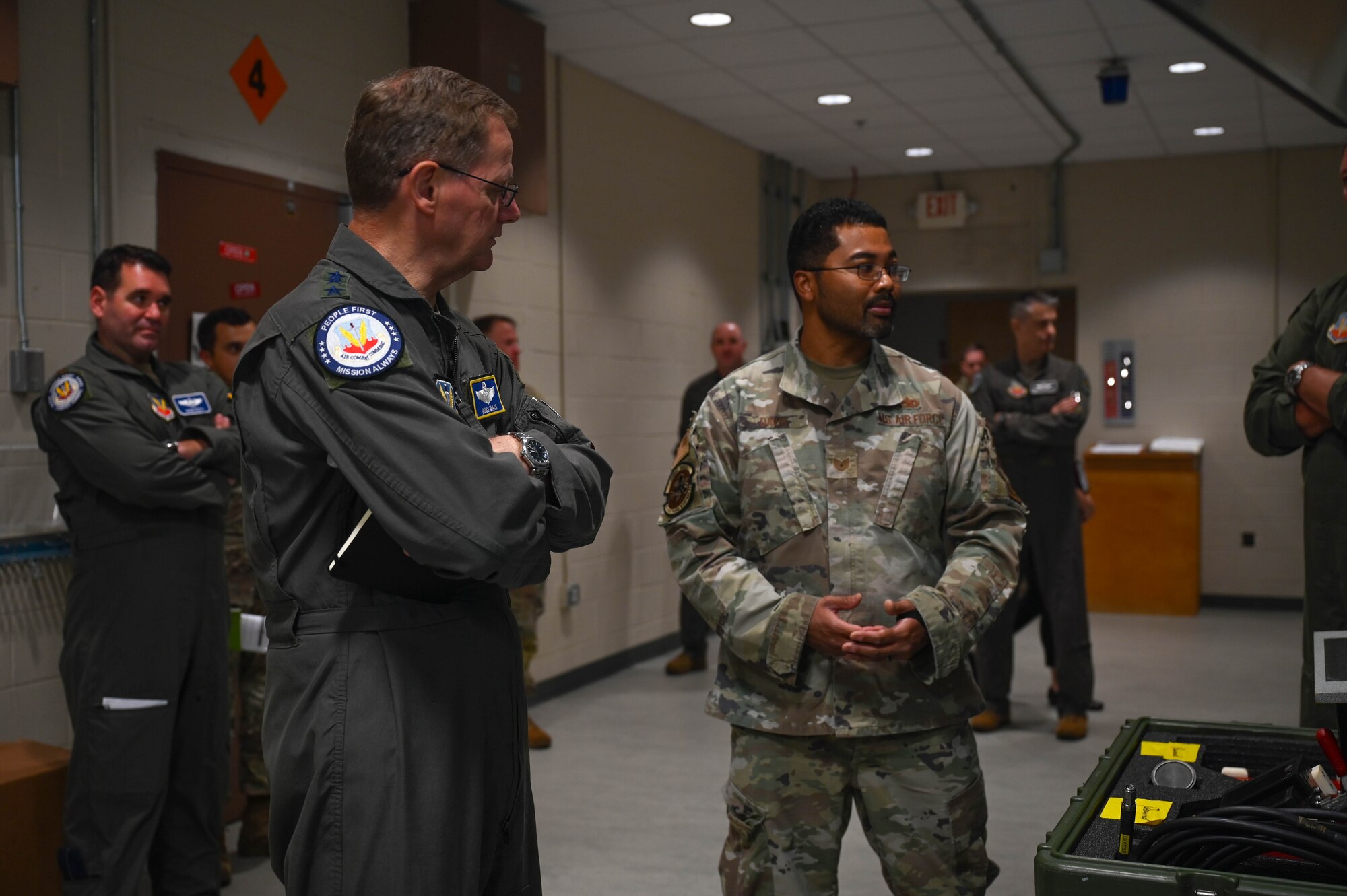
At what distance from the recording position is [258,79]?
4.04 meters

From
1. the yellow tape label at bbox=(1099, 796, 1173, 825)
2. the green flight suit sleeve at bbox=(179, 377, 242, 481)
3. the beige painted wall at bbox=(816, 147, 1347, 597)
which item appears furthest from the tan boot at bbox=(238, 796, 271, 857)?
the beige painted wall at bbox=(816, 147, 1347, 597)

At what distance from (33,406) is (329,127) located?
1.78m

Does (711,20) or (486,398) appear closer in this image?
(486,398)

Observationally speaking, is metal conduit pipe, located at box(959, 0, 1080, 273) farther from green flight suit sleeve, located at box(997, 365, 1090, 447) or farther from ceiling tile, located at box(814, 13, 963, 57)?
green flight suit sleeve, located at box(997, 365, 1090, 447)

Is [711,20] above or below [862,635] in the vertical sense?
above

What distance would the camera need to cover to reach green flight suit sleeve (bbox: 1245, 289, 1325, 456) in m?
2.36

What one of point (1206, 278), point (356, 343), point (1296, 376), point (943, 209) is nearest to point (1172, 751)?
point (1296, 376)

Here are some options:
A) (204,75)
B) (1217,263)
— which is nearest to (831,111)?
(1217,263)

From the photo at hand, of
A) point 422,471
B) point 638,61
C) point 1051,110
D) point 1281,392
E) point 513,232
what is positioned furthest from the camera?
point 1051,110

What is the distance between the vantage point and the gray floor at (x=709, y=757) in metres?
3.46

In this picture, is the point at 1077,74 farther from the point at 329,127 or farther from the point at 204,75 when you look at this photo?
the point at 204,75

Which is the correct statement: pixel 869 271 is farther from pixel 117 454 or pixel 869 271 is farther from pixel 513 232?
pixel 513 232

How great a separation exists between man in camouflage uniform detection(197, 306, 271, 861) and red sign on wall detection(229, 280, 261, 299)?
278mm

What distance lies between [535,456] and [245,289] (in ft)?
9.72
